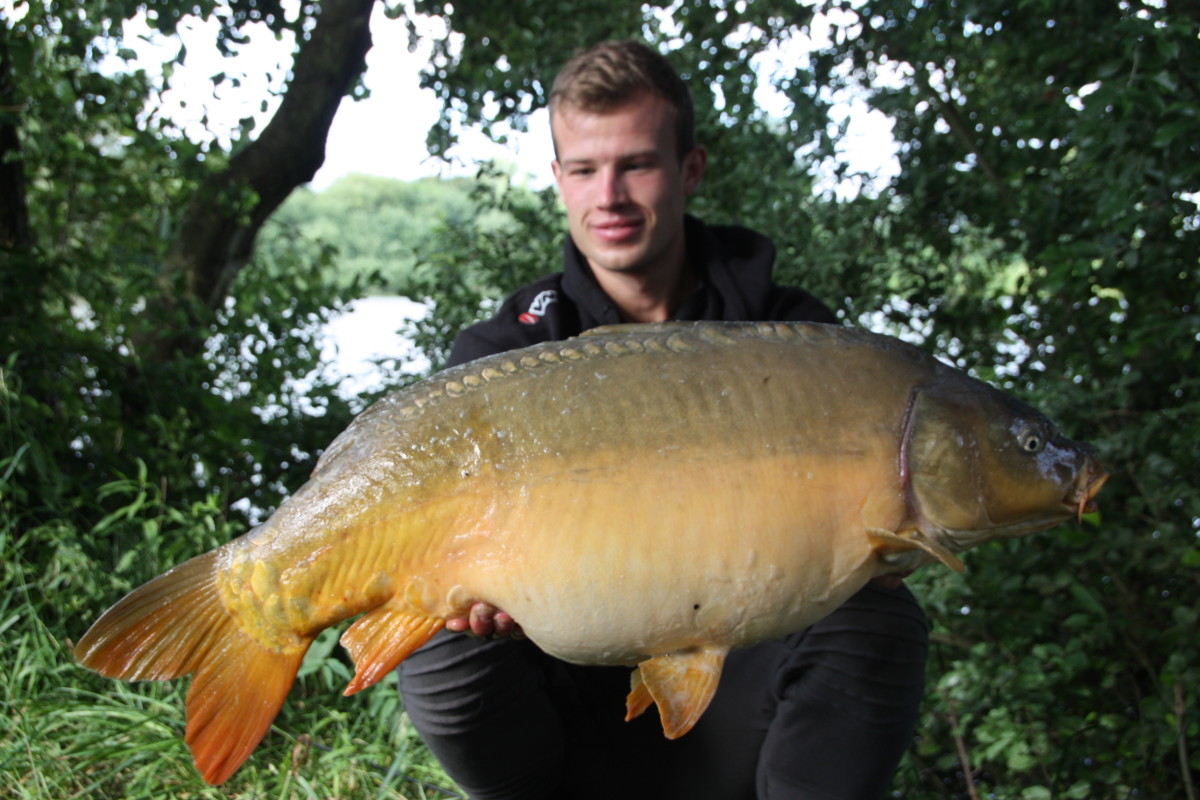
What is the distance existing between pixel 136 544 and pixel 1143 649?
8.27ft

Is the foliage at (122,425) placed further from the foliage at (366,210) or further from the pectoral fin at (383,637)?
the foliage at (366,210)

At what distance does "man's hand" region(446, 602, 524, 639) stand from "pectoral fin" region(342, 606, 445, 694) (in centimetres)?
3

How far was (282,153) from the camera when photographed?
13.6 feet

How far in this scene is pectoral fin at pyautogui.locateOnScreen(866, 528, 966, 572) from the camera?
1.27m

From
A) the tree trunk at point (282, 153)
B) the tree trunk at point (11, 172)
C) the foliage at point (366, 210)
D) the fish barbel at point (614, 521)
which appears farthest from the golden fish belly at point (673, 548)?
the foliage at point (366, 210)

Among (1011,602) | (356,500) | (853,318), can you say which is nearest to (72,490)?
(356,500)

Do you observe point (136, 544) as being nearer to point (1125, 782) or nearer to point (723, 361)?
point (723, 361)

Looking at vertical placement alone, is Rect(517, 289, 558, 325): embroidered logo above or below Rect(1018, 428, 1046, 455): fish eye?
above

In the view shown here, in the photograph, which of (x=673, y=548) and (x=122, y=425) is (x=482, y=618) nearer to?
(x=673, y=548)

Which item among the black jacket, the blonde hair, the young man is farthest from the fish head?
the blonde hair

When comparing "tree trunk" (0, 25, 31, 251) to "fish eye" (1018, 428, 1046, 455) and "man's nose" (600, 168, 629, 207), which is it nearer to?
"man's nose" (600, 168, 629, 207)

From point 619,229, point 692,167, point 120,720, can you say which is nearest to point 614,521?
point 619,229

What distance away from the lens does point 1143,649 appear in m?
2.29

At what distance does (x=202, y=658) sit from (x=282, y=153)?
3.22 m
